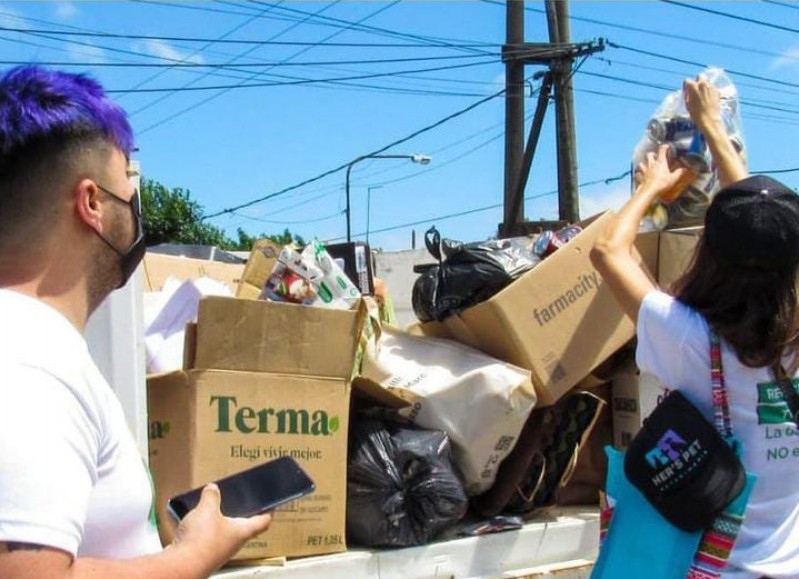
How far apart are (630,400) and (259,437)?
1.33m

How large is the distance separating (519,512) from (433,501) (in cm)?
43

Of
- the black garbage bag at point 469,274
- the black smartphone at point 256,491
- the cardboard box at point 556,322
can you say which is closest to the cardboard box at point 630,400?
the cardboard box at point 556,322

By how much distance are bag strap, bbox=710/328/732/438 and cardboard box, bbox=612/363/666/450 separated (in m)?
1.30

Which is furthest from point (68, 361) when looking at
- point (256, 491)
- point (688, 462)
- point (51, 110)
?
point (688, 462)

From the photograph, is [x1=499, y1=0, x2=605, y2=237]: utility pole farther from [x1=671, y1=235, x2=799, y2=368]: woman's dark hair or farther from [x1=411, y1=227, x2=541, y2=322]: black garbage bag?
[x1=671, y1=235, x2=799, y2=368]: woman's dark hair

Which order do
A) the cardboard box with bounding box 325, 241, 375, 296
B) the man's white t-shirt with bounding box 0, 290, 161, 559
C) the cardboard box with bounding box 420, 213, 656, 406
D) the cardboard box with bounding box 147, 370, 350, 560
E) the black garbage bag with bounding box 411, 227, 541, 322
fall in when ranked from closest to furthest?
the man's white t-shirt with bounding box 0, 290, 161, 559, the cardboard box with bounding box 147, 370, 350, 560, the cardboard box with bounding box 420, 213, 656, 406, the black garbage bag with bounding box 411, 227, 541, 322, the cardboard box with bounding box 325, 241, 375, 296

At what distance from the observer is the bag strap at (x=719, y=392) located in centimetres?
171

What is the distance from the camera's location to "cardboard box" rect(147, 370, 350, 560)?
241cm

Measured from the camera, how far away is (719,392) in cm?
171

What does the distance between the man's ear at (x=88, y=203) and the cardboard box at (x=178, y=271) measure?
2294 mm

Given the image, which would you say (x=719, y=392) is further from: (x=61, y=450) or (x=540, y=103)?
(x=540, y=103)

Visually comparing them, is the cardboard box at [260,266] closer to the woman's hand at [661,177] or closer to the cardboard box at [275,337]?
the cardboard box at [275,337]

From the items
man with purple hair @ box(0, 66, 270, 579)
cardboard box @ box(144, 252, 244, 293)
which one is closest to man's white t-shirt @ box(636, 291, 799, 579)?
man with purple hair @ box(0, 66, 270, 579)

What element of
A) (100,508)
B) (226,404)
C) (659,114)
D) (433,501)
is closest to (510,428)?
(433,501)
